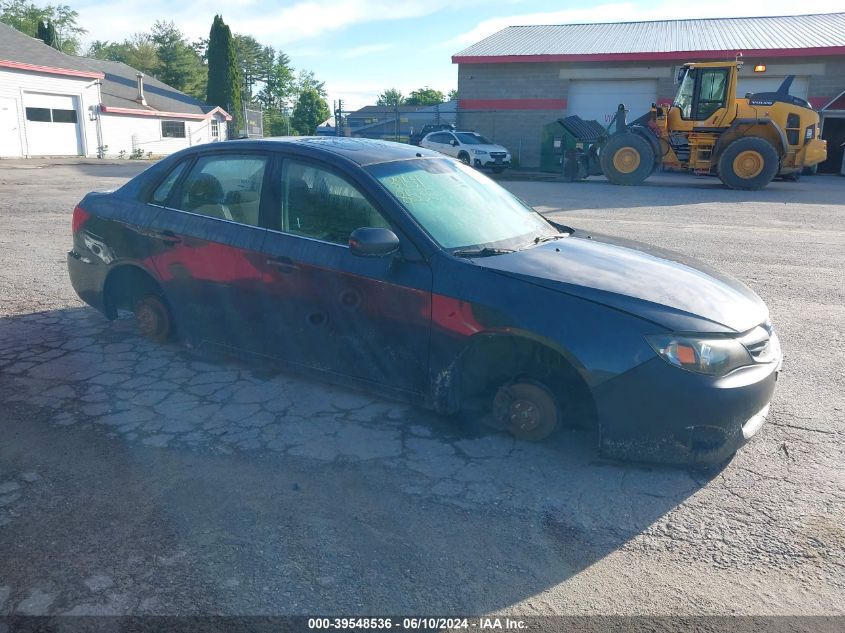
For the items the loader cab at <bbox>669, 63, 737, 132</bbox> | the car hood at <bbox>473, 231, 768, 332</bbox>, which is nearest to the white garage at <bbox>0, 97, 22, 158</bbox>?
the loader cab at <bbox>669, 63, 737, 132</bbox>

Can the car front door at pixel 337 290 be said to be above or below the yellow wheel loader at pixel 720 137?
below

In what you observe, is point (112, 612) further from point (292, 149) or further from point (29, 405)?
point (292, 149)

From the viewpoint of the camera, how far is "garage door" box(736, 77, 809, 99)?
28578mm

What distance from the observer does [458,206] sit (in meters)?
4.16

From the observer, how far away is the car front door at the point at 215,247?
4270 mm

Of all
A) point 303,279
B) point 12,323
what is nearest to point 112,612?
point 303,279

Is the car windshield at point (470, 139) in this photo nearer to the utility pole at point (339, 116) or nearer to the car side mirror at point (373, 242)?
the utility pole at point (339, 116)

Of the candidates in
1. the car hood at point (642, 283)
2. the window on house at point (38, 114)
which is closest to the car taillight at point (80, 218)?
the car hood at point (642, 283)

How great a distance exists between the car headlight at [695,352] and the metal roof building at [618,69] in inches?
1113

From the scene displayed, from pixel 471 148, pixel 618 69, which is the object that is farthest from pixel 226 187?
pixel 618 69

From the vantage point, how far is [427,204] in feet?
13.1

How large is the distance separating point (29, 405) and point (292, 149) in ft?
7.27

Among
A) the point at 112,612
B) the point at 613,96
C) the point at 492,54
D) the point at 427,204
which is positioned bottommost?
the point at 112,612

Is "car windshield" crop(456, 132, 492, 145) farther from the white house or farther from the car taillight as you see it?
the car taillight
